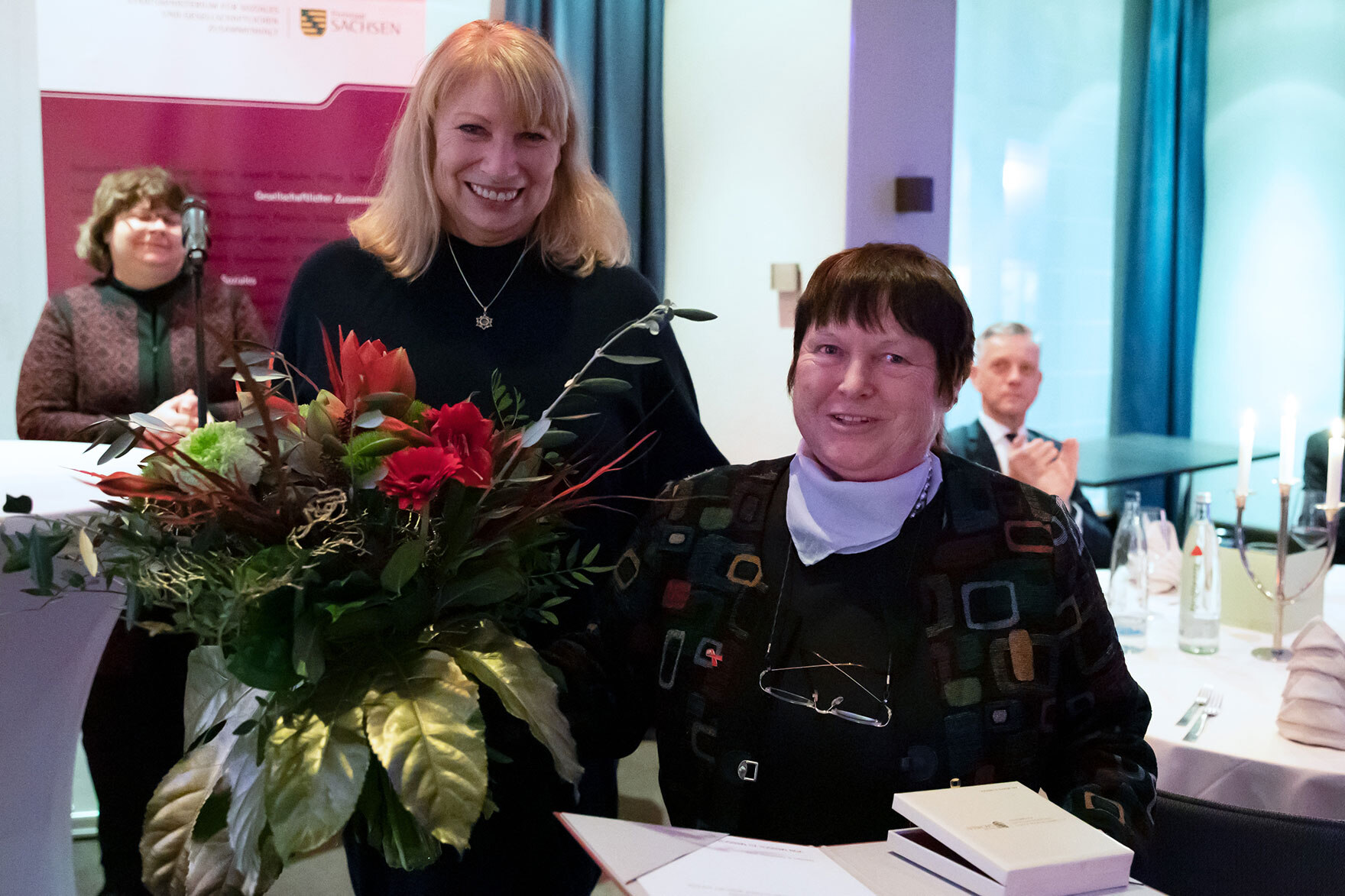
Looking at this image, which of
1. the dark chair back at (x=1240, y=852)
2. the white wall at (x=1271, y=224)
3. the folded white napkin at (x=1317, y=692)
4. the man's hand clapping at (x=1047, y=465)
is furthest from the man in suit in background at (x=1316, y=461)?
the dark chair back at (x=1240, y=852)

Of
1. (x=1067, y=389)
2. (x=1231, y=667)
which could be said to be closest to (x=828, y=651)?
(x=1231, y=667)

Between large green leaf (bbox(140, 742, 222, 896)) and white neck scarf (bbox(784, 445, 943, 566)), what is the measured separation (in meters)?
0.66

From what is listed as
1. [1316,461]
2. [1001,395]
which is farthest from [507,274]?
[1316,461]

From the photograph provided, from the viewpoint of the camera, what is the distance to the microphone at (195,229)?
1.37 meters

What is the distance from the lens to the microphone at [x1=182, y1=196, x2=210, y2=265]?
4.48 ft

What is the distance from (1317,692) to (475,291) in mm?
1351

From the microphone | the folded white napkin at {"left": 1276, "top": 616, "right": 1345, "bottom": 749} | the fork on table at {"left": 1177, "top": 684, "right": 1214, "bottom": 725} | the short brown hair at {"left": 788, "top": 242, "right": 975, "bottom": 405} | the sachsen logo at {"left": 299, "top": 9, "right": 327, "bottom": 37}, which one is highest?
the sachsen logo at {"left": 299, "top": 9, "right": 327, "bottom": 37}

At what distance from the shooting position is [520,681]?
1.00m

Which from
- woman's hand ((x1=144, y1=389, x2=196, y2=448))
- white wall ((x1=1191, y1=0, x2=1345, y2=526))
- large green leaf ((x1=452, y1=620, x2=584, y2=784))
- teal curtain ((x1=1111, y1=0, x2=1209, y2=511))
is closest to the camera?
large green leaf ((x1=452, y1=620, x2=584, y2=784))

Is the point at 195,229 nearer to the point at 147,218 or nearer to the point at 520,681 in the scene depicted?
the point at 520,681

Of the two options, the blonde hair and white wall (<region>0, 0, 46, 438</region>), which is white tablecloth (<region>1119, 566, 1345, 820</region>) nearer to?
the blonde hair

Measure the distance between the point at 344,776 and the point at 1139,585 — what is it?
5.58 ft

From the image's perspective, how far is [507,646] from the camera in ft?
3.38

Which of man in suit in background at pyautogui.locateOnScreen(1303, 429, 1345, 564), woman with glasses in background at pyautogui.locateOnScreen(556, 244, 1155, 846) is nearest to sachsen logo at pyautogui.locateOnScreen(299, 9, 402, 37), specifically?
woman with glasses in background at pyautogui.locateOnScreen(556, 244, 1155, 846)
